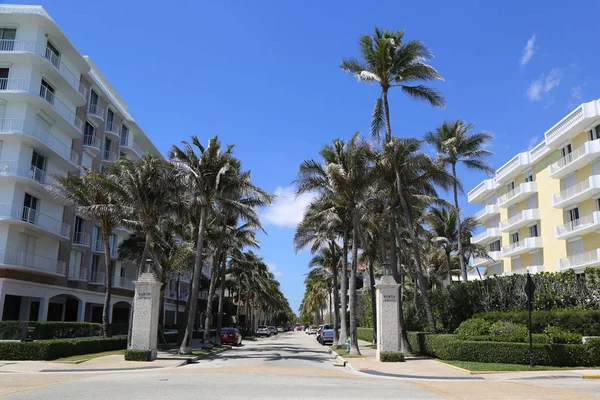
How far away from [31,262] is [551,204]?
43.9 metres

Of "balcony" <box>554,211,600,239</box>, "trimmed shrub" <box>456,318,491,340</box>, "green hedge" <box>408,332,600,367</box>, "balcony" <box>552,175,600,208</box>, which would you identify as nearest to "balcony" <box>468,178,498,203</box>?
"balcony" <box>552,175,600,208</box>

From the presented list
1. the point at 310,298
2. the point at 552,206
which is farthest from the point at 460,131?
the point at 310,298

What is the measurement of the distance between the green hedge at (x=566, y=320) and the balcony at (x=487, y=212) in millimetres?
37886

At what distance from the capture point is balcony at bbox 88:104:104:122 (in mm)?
41656

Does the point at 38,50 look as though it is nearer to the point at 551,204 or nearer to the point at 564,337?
the point at 564,337

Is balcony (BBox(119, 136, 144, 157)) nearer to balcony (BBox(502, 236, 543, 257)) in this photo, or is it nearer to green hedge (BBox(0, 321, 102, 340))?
green hedge (BBox(0, 321, 102, 340))

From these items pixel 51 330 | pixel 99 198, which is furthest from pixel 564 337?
pixel 99 198

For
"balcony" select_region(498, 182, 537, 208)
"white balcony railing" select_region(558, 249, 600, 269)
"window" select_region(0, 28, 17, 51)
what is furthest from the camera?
"balcony" select_region(498, 182, 537, 208)

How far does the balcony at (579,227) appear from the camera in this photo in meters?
38.0

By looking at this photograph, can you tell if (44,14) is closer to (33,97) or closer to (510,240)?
(33,97)

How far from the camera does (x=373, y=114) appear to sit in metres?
28.2

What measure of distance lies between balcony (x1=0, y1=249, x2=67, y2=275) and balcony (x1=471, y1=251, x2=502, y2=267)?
43956 millimetres

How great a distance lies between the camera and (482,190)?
61.7m

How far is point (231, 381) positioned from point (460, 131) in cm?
3131
